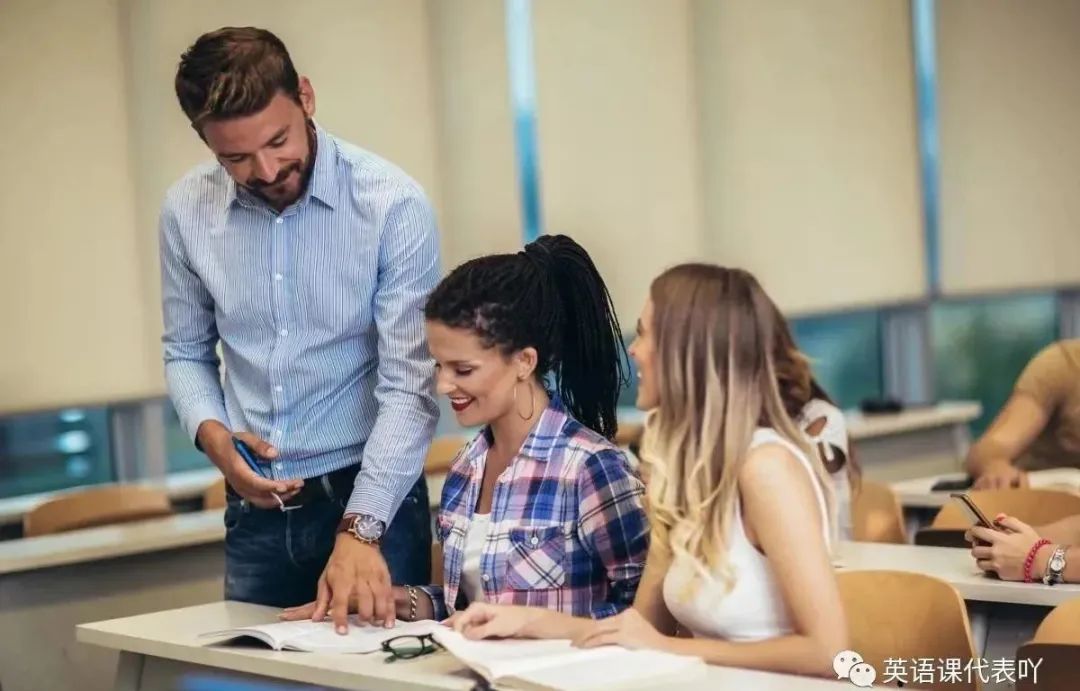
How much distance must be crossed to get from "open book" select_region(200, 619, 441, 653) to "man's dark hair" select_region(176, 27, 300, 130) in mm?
835

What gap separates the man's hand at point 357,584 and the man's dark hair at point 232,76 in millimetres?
728

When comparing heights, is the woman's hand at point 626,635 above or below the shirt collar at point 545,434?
below

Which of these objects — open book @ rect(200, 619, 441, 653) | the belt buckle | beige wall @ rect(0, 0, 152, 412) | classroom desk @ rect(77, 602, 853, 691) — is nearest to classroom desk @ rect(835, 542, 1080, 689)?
classroom desk @ rect(77, 602, 853, 691)

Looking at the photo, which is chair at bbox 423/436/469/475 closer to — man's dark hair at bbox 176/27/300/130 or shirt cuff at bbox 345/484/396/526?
shirt cuff at bbox 345/484/396/526

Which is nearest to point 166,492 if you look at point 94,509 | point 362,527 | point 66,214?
point 94,509

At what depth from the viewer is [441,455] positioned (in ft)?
18.4

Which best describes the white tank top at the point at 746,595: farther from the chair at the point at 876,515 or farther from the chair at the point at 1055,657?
the chair at the point at 876,515

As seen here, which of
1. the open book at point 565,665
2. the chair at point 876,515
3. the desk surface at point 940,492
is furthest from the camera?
the desk surface at point 940,492

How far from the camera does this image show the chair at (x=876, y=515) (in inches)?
163

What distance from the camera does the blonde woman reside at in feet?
7.70

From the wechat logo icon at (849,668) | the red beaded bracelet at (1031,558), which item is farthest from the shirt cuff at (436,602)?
the red beaded bracelet at (1031,558)

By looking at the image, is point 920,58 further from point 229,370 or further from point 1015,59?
point 229,370

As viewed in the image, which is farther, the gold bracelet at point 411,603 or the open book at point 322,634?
the gold bracelet at point 411,603

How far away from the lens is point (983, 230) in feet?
23.4
